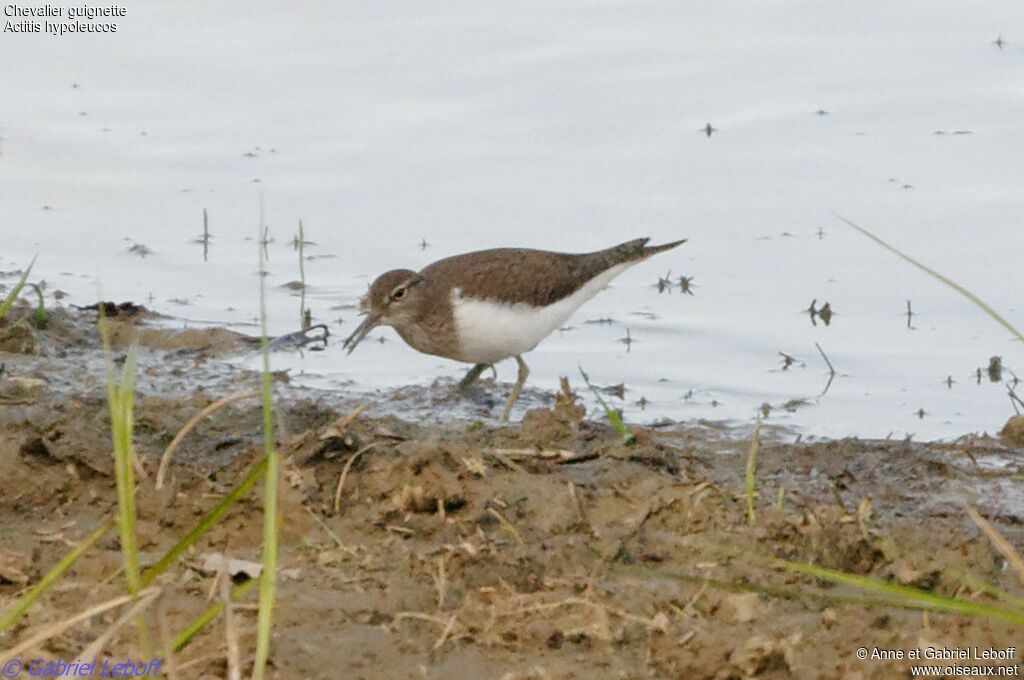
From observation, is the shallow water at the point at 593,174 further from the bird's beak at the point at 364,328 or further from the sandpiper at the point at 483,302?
the sandpiper at the point at 483,302

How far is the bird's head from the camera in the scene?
8320mm

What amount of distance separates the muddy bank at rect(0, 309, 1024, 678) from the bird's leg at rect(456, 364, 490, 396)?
153 centimetres

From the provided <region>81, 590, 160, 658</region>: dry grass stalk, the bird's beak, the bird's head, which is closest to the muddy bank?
<region>81, 590, 160, 658</region>: dry grass stalk

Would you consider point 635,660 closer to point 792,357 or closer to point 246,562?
point 246,562

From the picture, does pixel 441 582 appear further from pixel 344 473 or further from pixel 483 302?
pixel 483 302

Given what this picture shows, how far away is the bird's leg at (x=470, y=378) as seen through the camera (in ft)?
27.4

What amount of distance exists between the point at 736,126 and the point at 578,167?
1209mm

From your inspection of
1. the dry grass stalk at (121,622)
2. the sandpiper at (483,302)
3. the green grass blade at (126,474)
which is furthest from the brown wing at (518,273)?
the dry grass stalk at (121,622)

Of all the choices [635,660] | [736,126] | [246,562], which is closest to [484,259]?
[736,126]

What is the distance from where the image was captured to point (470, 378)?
8406mm

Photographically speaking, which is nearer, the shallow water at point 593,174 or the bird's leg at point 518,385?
the bird's leg at point 518,385

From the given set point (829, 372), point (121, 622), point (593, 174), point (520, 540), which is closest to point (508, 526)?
point (520, 540)

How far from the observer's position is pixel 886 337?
8.79 m

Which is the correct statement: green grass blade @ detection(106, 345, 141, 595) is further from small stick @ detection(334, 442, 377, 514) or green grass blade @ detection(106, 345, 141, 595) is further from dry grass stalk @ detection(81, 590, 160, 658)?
small stick @ detection(334, 442, 377, 514)
